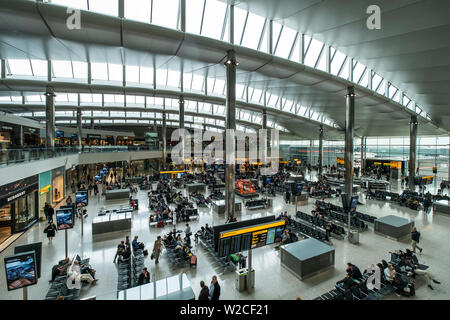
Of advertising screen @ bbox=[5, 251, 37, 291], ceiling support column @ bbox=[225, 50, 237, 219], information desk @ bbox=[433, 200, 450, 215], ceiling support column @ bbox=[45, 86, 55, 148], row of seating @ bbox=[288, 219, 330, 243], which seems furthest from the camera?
ceiling support column @ bbox=[45, 86, 55, 148]

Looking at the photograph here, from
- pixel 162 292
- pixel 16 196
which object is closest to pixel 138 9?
pixel 16 196

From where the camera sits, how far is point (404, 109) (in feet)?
70.2

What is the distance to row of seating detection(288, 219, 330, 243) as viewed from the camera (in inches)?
404

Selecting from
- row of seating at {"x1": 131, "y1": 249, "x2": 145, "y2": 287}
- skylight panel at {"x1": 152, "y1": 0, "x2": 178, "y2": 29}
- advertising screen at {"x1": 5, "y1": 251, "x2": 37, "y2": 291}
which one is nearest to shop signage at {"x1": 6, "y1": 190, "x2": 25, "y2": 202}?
row of seating at {"x1": 131, "y1": 249, "x2": 145, "y2": 287}

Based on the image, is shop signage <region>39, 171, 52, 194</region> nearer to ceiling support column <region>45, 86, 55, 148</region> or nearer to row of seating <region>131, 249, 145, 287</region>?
ceiling support column <region>45, 86, 55, 148</region>

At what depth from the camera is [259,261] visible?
865cm

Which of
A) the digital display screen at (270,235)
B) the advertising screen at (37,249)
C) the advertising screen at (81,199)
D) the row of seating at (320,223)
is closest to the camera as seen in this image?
the advertising screen at (37,249)

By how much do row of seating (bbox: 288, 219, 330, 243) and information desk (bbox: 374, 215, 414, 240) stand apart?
3.51m

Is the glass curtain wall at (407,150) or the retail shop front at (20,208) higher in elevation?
the glass curtain wall at (407,150)

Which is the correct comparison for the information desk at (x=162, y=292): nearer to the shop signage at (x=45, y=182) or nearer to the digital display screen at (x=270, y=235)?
the digital display screen at (x=270, y=235)

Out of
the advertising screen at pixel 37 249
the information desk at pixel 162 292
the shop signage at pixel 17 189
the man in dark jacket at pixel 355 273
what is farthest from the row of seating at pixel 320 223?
the shop signage at pixel 17 189

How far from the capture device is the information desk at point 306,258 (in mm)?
7430

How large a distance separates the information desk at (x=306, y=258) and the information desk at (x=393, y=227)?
514 centimetres
